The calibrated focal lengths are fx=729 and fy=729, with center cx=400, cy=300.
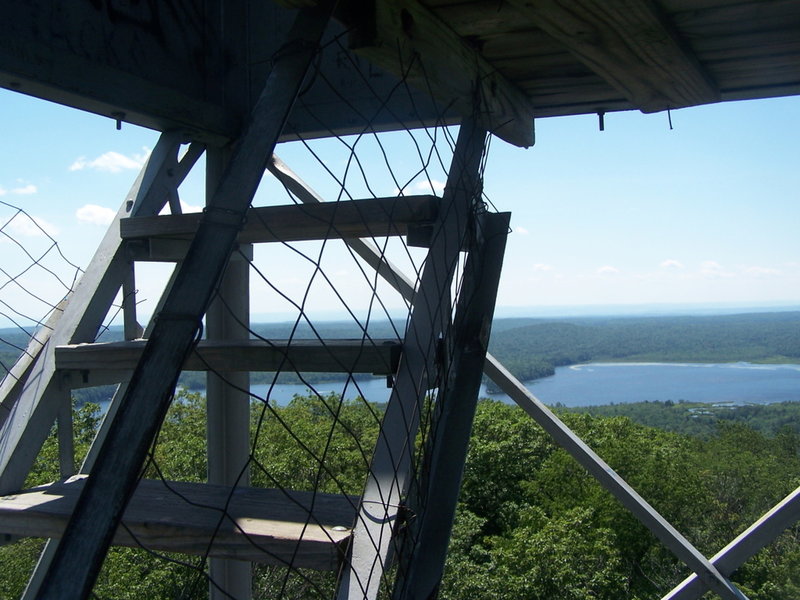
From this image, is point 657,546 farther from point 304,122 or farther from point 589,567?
point 304,122

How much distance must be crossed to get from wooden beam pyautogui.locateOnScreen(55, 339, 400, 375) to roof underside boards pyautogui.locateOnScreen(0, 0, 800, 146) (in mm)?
513

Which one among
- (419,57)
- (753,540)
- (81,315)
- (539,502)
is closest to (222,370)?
(81,315)

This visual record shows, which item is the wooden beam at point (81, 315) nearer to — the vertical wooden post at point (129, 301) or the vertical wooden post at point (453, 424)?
the vertical wooden post at point (129, 301)

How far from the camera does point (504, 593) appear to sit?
13703 mm

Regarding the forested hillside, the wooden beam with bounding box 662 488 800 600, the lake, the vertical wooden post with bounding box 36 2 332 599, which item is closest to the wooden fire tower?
the vertical wooden post with bounding box 36 2 332 599

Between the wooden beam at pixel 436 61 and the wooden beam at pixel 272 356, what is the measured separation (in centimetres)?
65

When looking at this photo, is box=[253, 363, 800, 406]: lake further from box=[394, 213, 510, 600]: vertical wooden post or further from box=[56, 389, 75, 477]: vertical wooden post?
box=[394, 213, 510, 600]: vertical wooden post

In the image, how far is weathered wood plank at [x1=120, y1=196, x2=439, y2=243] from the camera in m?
1.84

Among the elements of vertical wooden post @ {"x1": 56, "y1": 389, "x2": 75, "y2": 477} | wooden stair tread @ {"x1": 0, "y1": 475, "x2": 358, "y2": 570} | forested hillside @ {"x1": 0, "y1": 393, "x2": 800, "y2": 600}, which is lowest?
wooden stair tread @ {"x1": 0, "y1": 475, "x2": 358, "y2": 570}

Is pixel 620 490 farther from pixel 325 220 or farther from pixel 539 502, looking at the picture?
pixel 539 502

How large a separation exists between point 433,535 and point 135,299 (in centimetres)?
132

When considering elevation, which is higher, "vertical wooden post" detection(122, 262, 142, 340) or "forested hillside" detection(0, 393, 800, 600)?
"forested hillside" detection(0, 393, 800, 600)

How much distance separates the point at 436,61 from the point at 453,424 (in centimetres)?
92

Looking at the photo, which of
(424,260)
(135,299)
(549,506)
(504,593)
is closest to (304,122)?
(135,299)
